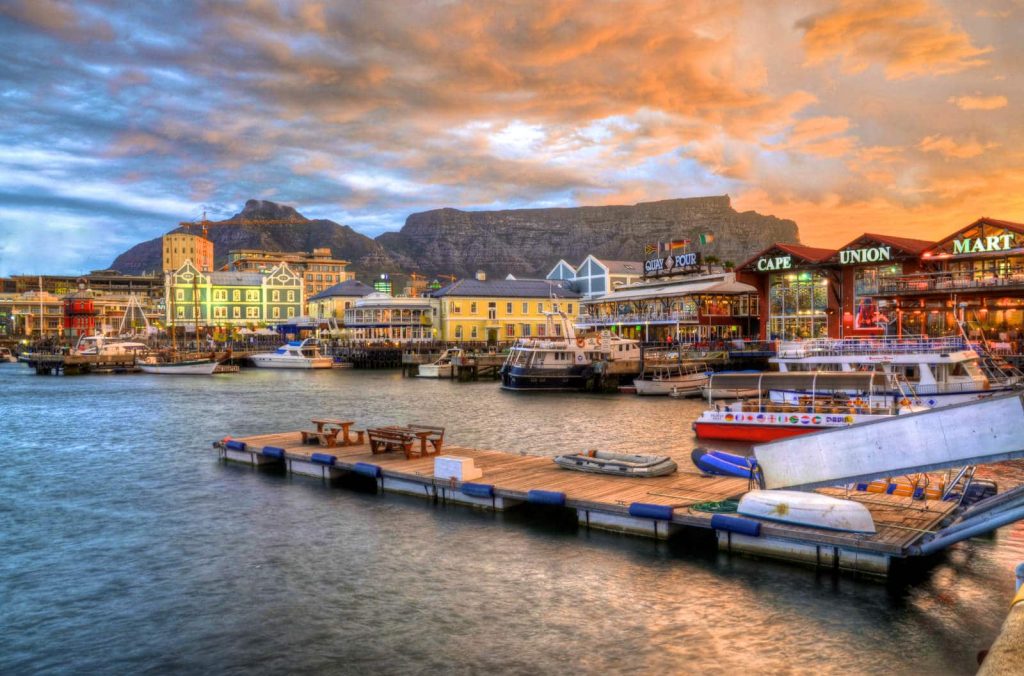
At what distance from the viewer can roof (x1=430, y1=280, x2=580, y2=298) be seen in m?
107

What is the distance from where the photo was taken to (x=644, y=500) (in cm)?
1830

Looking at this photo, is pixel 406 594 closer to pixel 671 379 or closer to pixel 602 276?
pixel 671 379

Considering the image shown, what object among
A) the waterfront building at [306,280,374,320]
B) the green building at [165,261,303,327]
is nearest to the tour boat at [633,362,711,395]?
the waterfront building at [306,280,374,320]

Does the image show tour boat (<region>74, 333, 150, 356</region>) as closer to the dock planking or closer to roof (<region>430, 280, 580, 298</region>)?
roof (<region>430, 280, 580, 298</region>)

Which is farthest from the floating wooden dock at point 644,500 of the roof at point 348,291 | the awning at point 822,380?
the roof at point 348,291

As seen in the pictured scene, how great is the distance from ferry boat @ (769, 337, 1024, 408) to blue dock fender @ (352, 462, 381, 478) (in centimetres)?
1977

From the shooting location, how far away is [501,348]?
331ft

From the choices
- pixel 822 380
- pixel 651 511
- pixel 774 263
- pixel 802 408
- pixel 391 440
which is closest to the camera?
pixel 651 511

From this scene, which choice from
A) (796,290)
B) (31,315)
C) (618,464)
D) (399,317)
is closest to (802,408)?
(618,464)

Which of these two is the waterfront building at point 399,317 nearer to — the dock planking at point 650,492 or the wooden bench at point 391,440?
the wooden bench at point 391,440

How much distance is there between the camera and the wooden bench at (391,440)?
82.5 feet

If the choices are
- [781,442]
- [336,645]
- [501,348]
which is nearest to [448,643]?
[336,645]

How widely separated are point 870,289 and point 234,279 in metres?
108

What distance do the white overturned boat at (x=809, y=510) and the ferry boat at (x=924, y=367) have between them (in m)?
18.6
